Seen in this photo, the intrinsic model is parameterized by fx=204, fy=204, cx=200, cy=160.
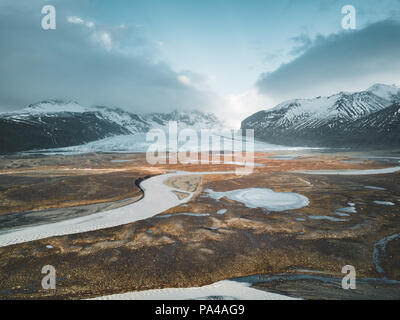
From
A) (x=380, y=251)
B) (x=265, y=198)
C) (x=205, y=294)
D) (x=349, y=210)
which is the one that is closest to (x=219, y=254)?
(x=205, y=294)

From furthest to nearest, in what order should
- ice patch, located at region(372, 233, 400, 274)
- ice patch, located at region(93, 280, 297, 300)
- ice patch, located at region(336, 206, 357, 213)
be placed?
ice patch, located at region(336, 206, 357, 213)
ice patch, located at region(372, 233, 400, 274)
ice patch, located at region(93, 280, 297, 300)

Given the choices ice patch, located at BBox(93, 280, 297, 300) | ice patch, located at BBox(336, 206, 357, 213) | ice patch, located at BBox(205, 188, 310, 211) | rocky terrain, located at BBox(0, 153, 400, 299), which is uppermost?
ice patch, located at BBox(336, 206, 357, 213)

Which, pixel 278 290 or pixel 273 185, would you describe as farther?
pixel 273 185

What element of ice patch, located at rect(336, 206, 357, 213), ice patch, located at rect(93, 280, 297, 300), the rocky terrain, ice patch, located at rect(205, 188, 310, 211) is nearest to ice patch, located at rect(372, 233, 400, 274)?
the rocky terrain

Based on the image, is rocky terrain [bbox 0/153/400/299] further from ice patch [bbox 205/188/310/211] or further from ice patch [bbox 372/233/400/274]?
ice patch [bbox 205/188/310/211]

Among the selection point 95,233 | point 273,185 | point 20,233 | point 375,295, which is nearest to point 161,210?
point 95,233

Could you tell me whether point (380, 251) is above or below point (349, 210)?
below

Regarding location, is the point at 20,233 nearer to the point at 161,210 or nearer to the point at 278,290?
the point at 161,210

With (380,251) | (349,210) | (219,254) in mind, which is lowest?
(219,254)

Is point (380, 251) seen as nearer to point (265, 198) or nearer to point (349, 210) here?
point (349, 210)
